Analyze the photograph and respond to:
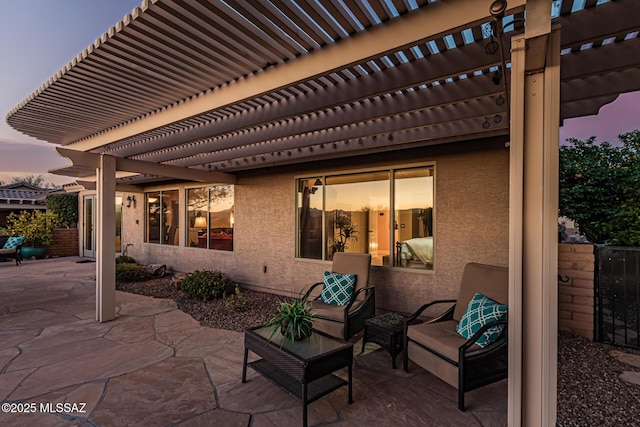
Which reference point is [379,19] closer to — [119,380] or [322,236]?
[119,380]

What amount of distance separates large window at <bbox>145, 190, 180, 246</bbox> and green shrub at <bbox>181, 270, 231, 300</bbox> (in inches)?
115

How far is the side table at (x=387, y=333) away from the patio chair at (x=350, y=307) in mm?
288

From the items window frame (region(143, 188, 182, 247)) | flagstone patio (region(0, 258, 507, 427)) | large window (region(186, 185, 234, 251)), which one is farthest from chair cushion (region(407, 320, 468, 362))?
window frame (region(143, 188, 182, 247))

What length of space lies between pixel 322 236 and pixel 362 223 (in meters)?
0.88

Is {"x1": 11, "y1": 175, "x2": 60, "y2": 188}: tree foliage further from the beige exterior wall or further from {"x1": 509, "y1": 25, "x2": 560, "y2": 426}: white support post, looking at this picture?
{"x1": 509, "y1": 25, "x2": 560, "y2": 426}: white support post

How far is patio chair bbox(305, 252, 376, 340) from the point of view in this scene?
387 cm

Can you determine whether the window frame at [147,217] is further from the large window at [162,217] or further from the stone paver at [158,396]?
the stone paver at [158,396]

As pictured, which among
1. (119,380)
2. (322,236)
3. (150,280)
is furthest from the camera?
(150,280)

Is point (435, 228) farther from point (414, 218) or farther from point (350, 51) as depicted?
point (350, 51)

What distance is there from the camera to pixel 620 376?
3008mm

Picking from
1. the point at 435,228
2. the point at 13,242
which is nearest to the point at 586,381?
the point at 435,228

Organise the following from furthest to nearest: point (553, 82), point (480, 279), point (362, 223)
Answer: point (362, 223) < point (480, 279) < point (553, 82)

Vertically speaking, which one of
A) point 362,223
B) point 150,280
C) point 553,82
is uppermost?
point 553,82

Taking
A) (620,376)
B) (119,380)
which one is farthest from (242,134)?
(620,376)
